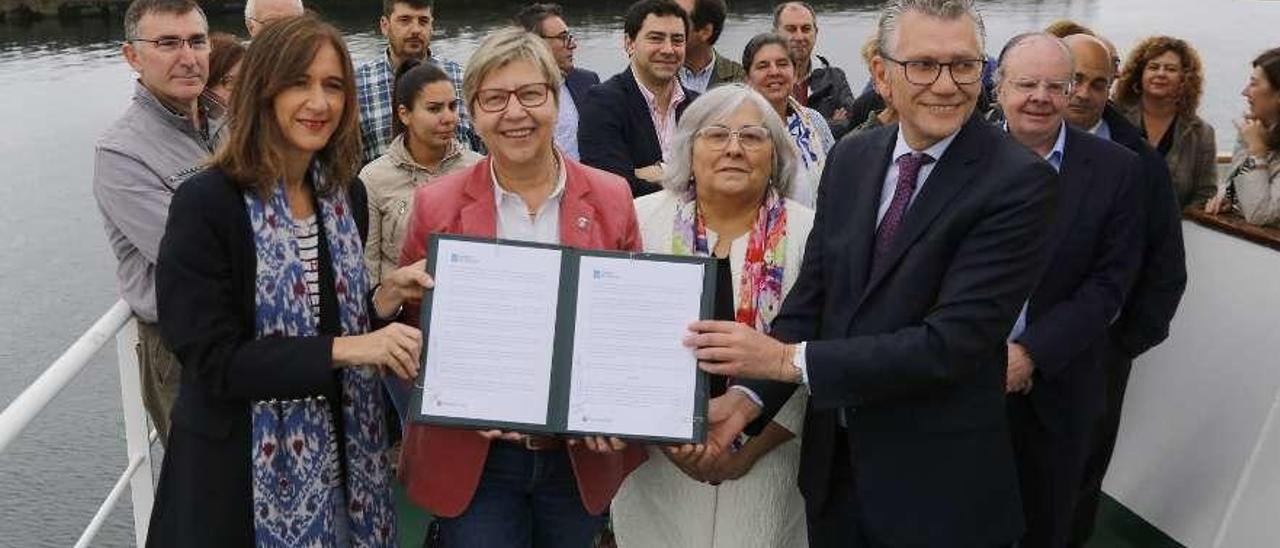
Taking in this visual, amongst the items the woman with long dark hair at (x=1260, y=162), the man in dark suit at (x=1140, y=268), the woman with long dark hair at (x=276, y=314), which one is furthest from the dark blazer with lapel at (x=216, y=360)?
the woman with long dark hair at (x=1260, y=162)

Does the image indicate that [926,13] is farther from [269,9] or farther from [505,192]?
[269,9]

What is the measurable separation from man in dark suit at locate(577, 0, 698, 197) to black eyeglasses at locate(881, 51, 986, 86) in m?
1.56

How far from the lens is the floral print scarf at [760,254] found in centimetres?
224

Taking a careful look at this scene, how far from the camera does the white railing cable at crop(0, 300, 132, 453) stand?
5.36ft

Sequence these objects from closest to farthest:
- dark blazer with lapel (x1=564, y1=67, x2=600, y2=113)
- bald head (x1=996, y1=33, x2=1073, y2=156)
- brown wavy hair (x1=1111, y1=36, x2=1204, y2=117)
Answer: bald head (x1=996, y1=33, x2=1073, y2=156) < brown wavy hair (x1=1111, y1=36, x2=1204, y2=117) < dark blazer with lapel (x1=564, y1=67, x2=600, y2=113)

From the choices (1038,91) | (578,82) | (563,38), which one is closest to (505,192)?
(1038,91)

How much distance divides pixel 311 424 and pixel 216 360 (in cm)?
26

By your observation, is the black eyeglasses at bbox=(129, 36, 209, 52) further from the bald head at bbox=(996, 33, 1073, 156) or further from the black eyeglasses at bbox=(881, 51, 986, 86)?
the bald head at bbox=(996, 33, 1073, 156)

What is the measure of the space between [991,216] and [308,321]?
1231 millimetres

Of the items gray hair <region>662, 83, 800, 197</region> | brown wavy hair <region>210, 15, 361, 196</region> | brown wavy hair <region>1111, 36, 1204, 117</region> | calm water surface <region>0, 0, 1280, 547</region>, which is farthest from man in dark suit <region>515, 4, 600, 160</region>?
calm water surface <region>0, 0, 1280, 547</region>

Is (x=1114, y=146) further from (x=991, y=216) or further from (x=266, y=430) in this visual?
(x=266, y=430)

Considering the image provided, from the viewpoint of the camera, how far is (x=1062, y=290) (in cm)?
237

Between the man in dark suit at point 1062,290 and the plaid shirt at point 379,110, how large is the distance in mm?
1998

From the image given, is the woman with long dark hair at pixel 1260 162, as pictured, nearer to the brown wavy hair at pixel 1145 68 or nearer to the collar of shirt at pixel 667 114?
the brown wavy hair at pixel 1145 68
